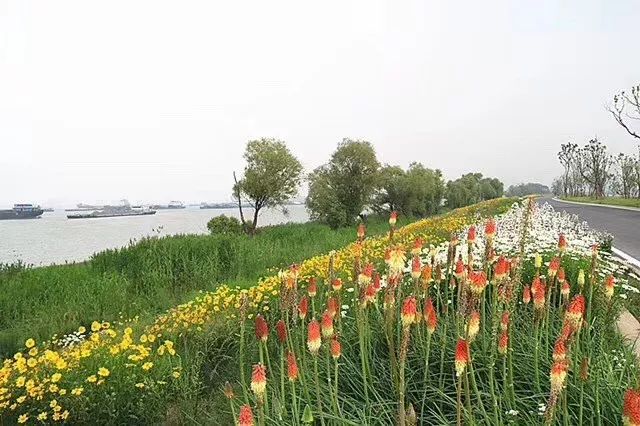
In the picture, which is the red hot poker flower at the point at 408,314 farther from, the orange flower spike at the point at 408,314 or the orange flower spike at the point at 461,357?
the orange flower spike at the point at 461,357

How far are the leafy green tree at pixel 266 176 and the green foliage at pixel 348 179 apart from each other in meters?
2.09

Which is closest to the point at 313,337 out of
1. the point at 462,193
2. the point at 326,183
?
the point at 326,183

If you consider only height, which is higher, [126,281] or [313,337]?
[313,337]

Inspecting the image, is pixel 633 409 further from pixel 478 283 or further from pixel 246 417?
pixel 478 283

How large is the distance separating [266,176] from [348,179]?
625cm

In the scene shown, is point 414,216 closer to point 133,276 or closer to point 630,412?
point 133,276

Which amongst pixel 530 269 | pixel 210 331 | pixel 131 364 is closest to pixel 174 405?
pixel 131 364

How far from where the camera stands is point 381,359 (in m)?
3.98

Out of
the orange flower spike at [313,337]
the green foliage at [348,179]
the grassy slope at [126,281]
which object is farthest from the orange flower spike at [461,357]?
the green foliage at [348,179]

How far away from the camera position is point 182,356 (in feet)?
18.4

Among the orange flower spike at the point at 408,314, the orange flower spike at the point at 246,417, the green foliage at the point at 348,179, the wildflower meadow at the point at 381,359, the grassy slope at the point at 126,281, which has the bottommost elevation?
the grassy slope at the point at 126,281

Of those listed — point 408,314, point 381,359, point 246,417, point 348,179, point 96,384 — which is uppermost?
point 348,179

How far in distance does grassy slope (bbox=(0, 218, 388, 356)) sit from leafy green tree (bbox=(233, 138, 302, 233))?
50.6 ft

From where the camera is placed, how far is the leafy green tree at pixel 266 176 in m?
33.3
